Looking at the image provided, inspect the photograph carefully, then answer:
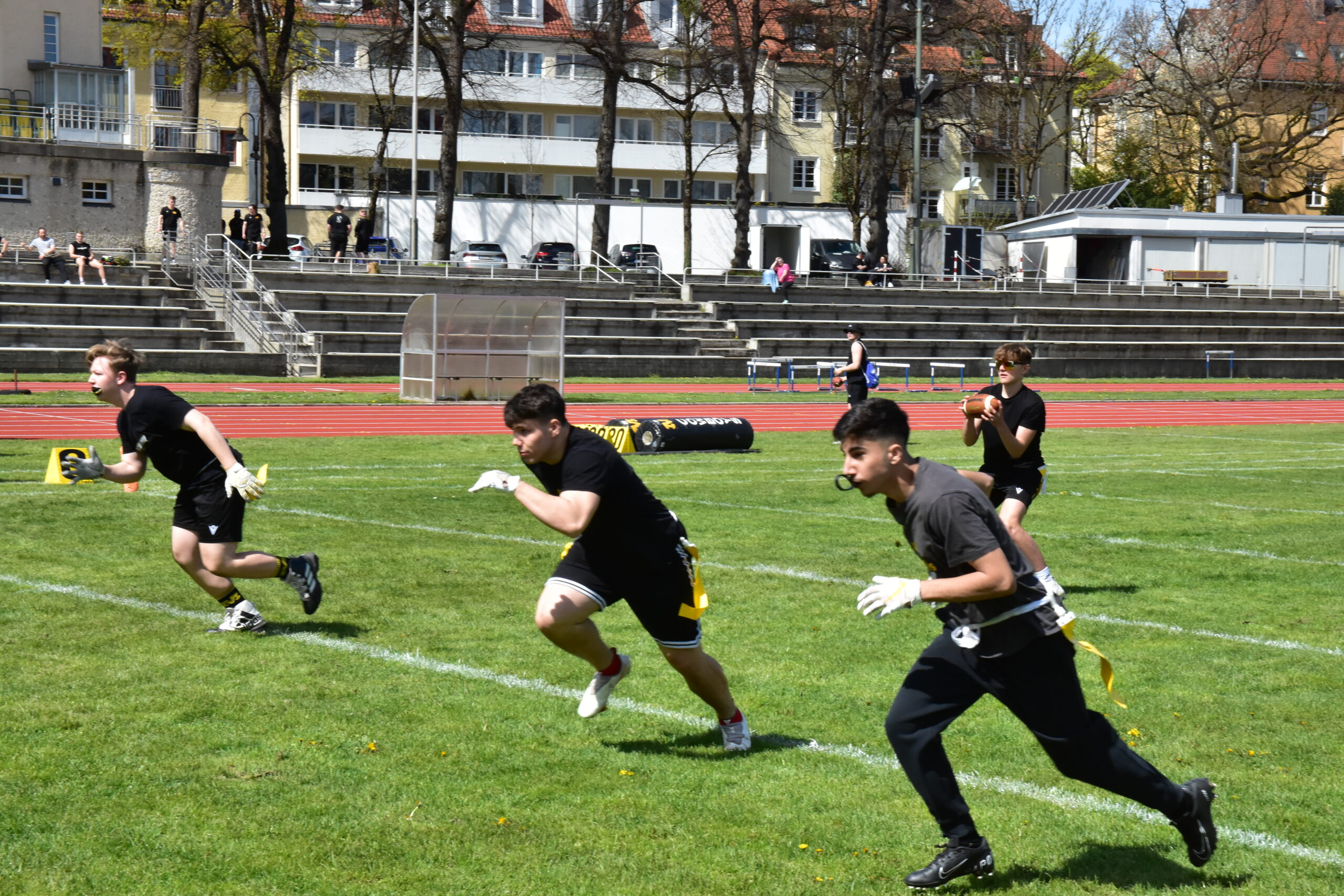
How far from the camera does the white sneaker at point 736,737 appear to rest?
6316mm

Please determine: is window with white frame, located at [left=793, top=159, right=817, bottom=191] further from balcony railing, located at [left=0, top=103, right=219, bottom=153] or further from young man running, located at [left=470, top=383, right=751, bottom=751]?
young man running, located at [left=470, top=383, right=751, bottom=751]

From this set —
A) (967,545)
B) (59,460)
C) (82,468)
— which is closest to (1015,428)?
(967,545)

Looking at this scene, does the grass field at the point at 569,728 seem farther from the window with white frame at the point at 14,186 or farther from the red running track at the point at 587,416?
the window with white frame at the point at 14,186

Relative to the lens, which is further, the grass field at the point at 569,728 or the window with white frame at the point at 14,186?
the window with white frame at the point at 14,186

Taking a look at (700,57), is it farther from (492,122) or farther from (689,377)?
(689,377)

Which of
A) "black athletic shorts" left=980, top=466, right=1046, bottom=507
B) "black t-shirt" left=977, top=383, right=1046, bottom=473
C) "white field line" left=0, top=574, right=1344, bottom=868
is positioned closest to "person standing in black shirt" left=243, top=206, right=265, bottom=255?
"white field line" left=0, top=574, right=1344, bottom=868

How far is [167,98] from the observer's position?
74.1 metres

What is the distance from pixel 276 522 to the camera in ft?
41.6

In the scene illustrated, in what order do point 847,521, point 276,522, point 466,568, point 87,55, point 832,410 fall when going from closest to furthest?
point 466,568
point 276,522
point 847,521
point 832,410
point 87,55

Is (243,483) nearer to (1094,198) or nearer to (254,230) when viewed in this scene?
(254,230)

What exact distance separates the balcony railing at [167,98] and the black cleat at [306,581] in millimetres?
67370

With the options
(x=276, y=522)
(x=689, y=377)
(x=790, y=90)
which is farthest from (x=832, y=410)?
(x=790, y=90)

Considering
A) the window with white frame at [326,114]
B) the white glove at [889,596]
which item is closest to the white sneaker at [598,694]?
the white glove at [889,596]

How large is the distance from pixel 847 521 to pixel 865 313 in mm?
32489
